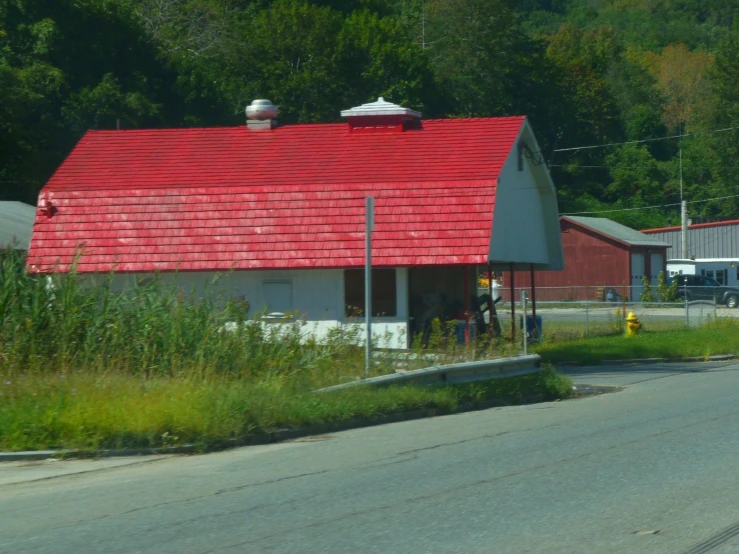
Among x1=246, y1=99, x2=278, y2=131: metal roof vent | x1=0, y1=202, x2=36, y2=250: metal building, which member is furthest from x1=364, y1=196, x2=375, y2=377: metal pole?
x1=0, y1=202, x2=36, y2=250: metal building

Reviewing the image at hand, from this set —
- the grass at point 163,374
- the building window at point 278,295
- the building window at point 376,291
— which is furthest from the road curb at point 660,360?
the grass at point 163,374

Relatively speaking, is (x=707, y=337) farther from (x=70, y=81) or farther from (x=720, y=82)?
(x=720, y=82)

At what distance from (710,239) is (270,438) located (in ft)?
205

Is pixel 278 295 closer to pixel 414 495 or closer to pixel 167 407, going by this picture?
pixel 167 407

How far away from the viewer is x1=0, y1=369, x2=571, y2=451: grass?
12172mm

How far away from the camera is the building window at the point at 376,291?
26.6m

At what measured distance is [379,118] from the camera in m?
30.0

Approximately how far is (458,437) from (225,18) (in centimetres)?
5526

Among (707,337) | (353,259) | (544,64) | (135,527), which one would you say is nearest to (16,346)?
(135,527)

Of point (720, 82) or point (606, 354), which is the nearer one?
point (606, 354)

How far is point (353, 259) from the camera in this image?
25922 mm

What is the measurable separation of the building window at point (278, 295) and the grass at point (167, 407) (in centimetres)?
1093

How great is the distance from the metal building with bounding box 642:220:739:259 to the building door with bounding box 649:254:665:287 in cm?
694

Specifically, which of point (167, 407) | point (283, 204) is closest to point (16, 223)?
point (283, 204)
